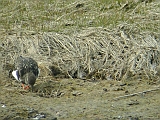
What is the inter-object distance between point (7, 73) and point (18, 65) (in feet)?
1.84

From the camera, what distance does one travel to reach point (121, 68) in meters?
11.6

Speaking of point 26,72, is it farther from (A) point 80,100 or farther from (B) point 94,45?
(B) point 94,45

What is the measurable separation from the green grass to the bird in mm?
2935

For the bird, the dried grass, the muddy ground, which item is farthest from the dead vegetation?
the bird

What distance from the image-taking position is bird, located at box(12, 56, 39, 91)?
1059 centimetres

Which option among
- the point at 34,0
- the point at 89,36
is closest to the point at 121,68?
the point at 89,36

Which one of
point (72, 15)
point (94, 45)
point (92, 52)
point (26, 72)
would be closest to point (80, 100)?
point (26, 72)

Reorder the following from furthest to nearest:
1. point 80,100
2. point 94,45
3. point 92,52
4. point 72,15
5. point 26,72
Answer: point 72,15 < point 94,45 < point 92,52 < point 26,72 < point 80,100

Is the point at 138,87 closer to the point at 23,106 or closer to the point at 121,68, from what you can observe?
the point at 121,68

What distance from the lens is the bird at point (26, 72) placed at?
10594 mm

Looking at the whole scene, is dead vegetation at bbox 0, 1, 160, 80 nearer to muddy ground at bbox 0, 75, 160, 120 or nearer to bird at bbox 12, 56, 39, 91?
muddy ground at bbox 0, 75, 160, 120

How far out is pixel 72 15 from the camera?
15922mm

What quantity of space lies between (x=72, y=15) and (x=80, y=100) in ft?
21.0

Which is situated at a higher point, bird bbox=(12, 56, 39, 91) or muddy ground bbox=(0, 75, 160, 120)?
bird bbox=(12, 56, 39, 91)
